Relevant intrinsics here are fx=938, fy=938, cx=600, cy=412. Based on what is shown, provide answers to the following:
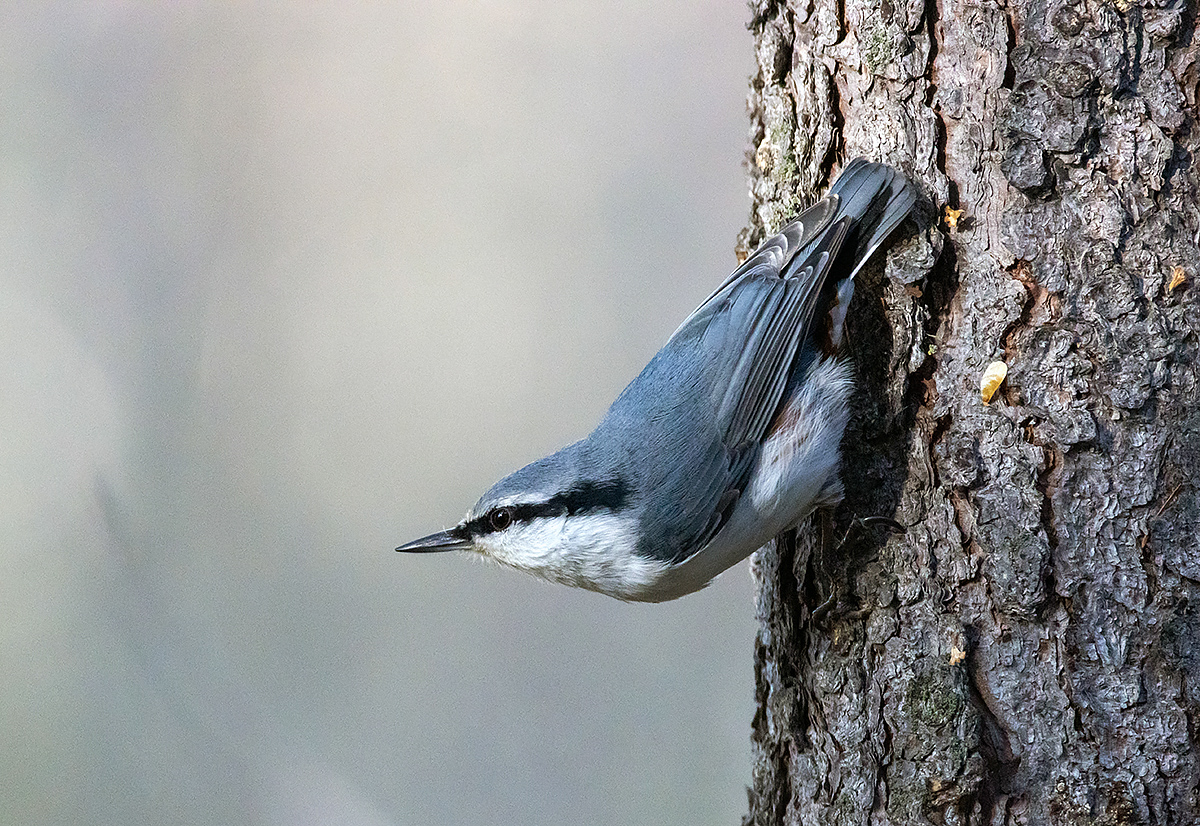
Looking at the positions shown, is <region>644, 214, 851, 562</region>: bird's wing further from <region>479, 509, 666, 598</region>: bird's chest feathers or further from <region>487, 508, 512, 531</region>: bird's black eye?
<region>487, 508, 512, 531</region>: bird's black eye

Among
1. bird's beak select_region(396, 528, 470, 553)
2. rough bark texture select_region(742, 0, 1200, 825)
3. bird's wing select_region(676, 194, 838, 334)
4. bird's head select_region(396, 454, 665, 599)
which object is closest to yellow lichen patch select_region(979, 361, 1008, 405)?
rough bark texture select_region(742, 0, 1200, 825)

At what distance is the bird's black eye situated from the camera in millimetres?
1800

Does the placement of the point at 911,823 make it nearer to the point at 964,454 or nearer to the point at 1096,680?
the point at 1096,680

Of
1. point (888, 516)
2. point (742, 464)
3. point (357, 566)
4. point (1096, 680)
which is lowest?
point (1096, 680)

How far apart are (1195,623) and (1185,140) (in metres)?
0.76

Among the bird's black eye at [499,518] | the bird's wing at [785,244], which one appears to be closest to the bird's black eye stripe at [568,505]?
the bird's black eye at [499,518]

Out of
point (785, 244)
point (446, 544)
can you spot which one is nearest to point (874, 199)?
point (785, 244)

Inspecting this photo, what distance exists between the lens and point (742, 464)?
1.79m

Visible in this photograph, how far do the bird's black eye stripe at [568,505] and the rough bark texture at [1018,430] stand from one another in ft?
1.41

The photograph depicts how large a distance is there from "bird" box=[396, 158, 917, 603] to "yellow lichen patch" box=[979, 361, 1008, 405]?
0.82 feet

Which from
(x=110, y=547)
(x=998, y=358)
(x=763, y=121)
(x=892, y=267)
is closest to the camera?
(x=998, y=358)

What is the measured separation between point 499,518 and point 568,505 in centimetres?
14

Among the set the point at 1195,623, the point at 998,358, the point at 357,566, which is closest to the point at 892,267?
the point at 998,358

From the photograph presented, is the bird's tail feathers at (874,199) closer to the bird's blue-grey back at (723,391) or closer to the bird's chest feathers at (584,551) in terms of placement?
the bird's blue-grey back at (723,391)
